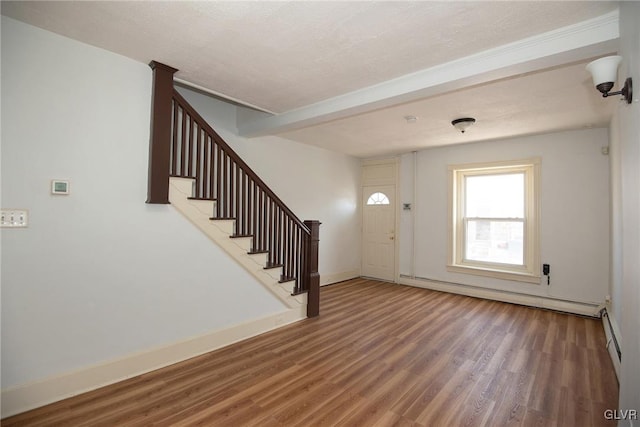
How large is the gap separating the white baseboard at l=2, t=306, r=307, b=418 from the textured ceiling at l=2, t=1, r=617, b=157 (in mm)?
2535

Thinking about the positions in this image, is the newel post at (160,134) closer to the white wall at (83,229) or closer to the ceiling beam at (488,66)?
the white wall at (83,229)

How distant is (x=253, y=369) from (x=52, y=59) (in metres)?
2.93

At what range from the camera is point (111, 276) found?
2.44 metres

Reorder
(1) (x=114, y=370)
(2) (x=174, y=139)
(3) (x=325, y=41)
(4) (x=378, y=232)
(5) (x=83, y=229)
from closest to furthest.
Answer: (3) (x=325, y=41)
(5) (x=83, y=229)
(1) (x=114, y=370)
(2) (x=174, y=139)
(4) (x=378, y=232)

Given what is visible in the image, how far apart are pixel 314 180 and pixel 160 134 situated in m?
3.27

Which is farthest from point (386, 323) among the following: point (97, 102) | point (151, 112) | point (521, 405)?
point (97, 102)

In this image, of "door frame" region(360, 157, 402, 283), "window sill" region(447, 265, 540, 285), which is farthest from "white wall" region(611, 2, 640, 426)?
"door frame" region(360, 157, 402, 283)

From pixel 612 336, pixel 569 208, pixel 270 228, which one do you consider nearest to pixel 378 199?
pixel 569 208

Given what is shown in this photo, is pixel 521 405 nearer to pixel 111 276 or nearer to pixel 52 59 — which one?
pixel 111 276

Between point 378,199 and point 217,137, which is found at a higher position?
point 217,137

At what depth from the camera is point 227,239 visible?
317 cm

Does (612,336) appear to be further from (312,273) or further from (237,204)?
(237,204)

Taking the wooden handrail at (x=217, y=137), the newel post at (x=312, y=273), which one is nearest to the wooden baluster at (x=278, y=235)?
the wooden handrail at (x=217, y=137)

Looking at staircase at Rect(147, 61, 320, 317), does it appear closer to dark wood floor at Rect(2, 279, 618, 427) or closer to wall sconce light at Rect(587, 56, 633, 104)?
dark wood floor at Rect(2, 279, 618, 427)
